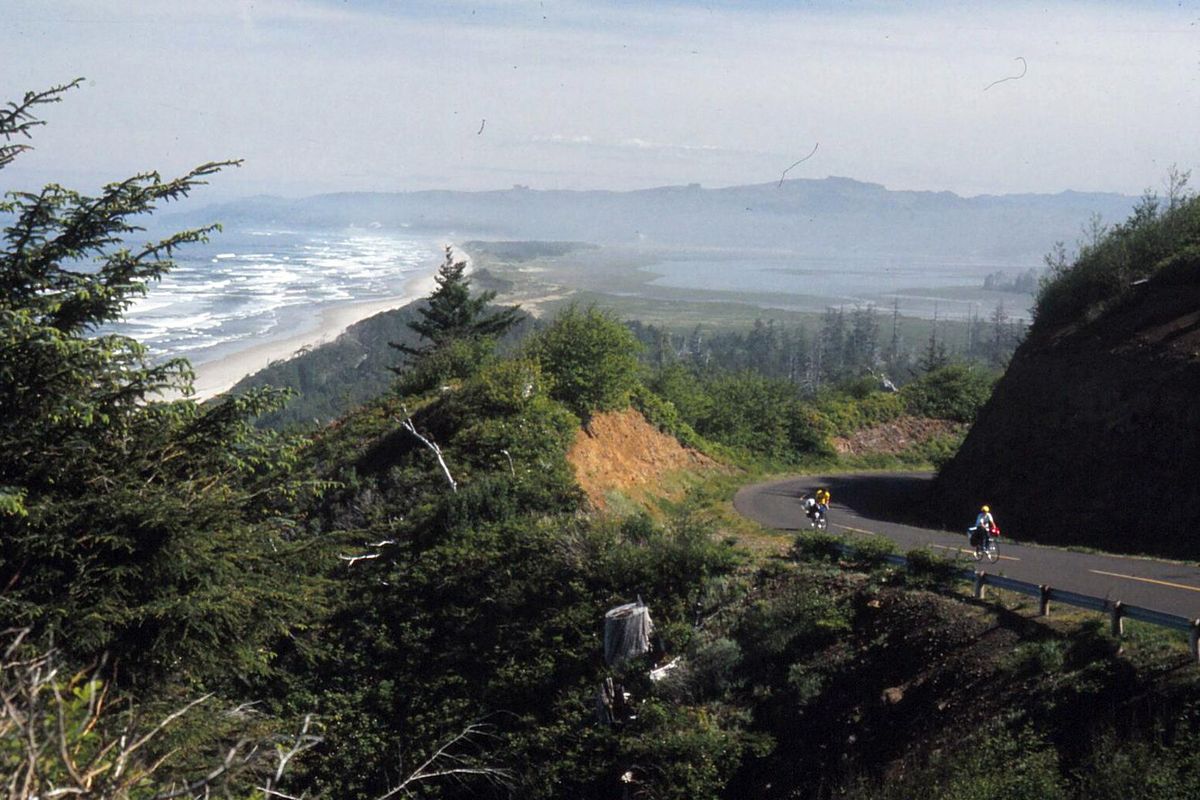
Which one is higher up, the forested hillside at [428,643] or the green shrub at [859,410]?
the forested hillside at [428,643]

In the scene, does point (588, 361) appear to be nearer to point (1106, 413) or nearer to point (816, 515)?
point (816, 515)

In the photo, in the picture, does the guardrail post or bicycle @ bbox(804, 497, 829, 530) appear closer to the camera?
the guardrail post

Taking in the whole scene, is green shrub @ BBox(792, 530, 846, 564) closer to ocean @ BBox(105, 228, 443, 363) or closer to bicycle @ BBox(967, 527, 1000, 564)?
bicycle @ BBox(967, 527, 1000, 564)

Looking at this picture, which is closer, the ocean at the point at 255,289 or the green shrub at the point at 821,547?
the green shrub at the point at 821,547

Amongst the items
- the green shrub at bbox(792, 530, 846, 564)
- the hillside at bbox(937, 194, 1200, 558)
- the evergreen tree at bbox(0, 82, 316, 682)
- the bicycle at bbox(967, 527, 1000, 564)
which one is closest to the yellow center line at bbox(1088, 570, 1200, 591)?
the bicycle at bbox(967, 527, 1000, 564)

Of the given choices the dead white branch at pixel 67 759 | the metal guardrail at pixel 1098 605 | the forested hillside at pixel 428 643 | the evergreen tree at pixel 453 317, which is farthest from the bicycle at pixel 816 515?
the evergreen tree at pixel 453 317

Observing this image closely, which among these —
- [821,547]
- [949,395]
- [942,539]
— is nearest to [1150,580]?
[821,547]

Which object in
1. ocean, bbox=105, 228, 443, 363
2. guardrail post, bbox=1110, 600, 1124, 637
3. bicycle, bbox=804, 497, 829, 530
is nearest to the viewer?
guardrail post, bbox=1110, 600, 1124, 637

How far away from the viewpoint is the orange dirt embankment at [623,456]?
76.8 feet

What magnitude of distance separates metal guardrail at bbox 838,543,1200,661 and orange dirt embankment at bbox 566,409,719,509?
9.52 m

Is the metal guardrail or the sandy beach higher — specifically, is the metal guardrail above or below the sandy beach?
above

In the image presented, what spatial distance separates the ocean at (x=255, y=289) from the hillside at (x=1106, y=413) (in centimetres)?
1716

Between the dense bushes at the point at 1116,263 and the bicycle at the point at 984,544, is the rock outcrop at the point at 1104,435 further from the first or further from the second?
the bicycle at the point at 984,544

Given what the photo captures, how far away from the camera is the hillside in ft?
59.9
